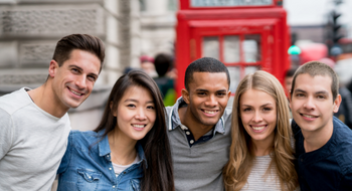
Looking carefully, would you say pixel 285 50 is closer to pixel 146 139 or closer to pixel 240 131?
pixel 240 131

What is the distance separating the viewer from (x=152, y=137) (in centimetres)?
236

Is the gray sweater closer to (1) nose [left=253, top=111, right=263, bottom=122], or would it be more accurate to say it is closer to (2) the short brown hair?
(1) nose [left=253, top=111, right=263, bottom=122]

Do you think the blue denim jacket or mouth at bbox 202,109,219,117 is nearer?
the blue denim jacket

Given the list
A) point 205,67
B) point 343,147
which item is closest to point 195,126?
point 205,67

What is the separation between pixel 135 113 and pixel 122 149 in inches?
13.4

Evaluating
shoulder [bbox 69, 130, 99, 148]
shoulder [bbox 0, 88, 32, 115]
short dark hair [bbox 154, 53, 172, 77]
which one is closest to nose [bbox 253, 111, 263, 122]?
shoulder [bbox 69, 130, 99, 148]

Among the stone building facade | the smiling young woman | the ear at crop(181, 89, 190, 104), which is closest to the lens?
the smiling young woman

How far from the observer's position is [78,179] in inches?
83.0

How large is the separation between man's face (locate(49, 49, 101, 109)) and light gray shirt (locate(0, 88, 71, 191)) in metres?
0.18

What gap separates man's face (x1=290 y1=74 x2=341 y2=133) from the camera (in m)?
2.01

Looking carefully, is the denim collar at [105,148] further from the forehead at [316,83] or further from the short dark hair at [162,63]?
the short dark hair at [162,63]

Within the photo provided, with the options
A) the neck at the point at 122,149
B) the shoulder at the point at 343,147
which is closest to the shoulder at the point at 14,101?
the neck at the point at 122,149

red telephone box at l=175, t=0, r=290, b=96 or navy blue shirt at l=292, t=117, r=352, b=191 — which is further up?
red telephone box at l=175, t=0, r=290, b=96

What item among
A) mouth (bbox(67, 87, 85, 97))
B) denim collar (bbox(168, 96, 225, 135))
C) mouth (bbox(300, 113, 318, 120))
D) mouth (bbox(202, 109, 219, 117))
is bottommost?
denim collar (bbox(168, 96, 225, 135))
